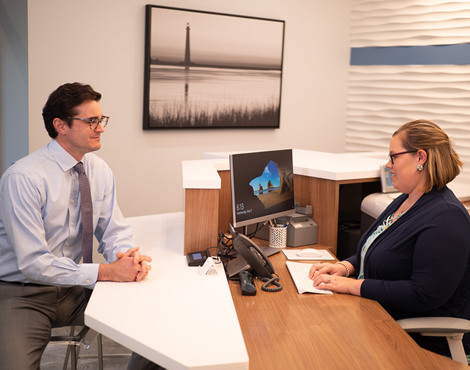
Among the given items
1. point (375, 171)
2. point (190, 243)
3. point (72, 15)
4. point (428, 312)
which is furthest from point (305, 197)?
point (72, 15)

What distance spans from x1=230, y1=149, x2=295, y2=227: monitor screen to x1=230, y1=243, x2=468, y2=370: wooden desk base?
50 centimetres

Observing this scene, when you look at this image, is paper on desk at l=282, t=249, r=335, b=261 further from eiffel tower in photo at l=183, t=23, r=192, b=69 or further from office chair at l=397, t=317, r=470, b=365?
eiffel tower in photo at l=183, t=23, r=192, b=69

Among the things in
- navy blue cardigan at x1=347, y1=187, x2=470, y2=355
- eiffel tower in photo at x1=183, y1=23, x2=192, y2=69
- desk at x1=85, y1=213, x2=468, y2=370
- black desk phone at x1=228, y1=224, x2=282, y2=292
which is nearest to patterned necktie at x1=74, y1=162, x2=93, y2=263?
desk at x1=85, y1=213, x2=468, y2=370

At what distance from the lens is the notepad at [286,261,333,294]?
1989 millimetres

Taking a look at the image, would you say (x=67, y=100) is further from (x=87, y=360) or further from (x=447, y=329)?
(x=447, y=329)

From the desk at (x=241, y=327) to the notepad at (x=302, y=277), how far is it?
0.04 meters

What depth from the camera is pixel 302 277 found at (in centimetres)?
213

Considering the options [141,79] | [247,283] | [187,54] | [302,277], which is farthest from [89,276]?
[187,54]

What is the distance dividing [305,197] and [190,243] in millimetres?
860

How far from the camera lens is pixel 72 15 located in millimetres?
3666

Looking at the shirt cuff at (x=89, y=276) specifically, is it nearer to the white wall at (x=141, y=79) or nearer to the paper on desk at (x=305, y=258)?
the paper on desk at (x=305, y=258)

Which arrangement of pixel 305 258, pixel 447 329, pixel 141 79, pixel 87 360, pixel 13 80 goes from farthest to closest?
pixel 141 79, pixel 13 80, pixel 87 360, pixel 305 258, pixel 447 329

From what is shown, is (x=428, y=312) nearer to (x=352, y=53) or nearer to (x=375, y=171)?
(x=375, y=171)

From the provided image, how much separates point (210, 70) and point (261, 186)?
218 centimetres
